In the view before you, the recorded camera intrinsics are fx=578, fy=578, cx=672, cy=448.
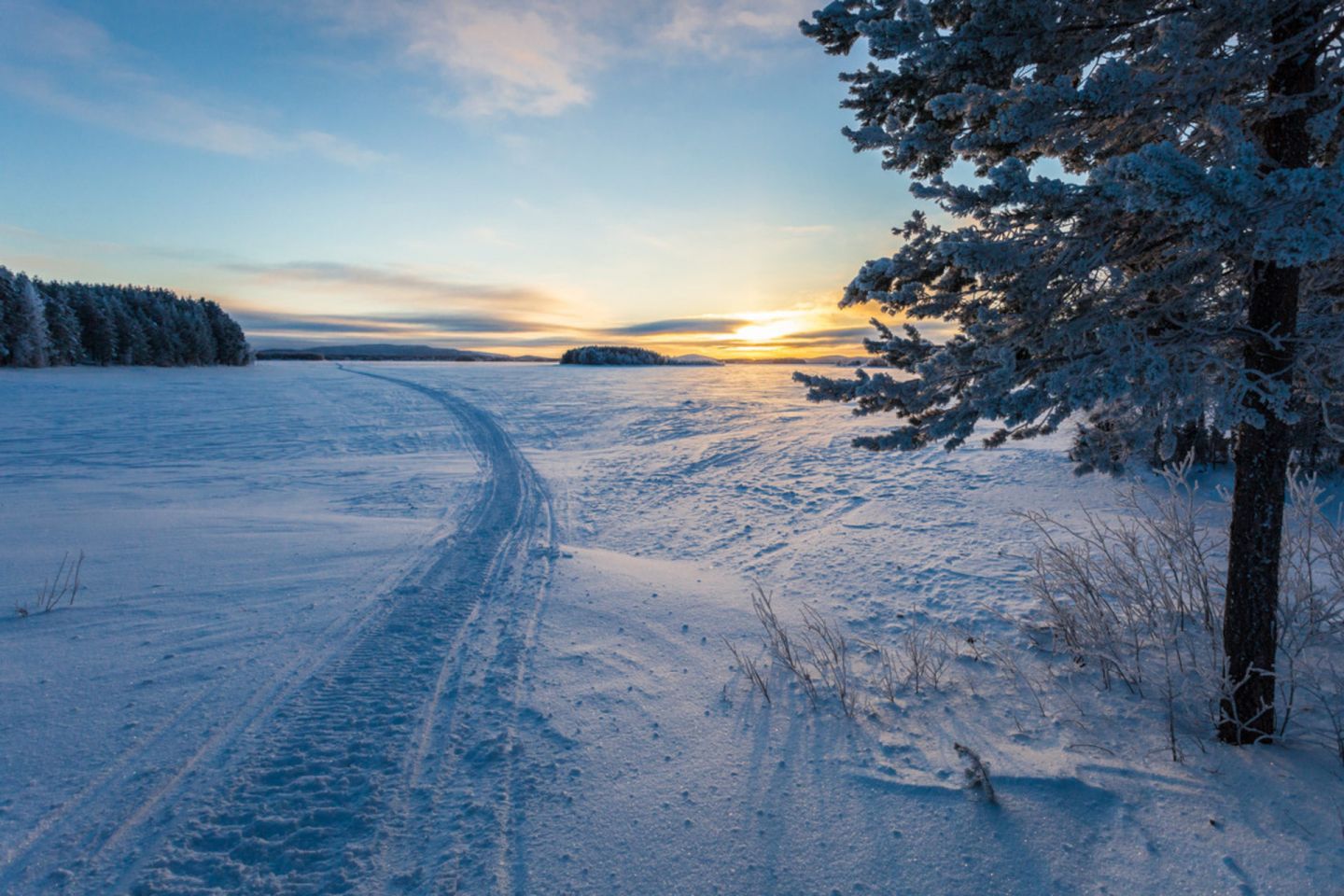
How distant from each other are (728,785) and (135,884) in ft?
9.27

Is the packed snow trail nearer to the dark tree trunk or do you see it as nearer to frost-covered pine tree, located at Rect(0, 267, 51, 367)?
the dark tree trunk

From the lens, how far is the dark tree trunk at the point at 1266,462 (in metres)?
2.94

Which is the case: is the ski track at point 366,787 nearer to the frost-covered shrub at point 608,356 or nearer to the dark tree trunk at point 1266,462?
the dark tree trunk at point 1266,462

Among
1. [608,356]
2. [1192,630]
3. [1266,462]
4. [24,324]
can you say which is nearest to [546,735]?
[1266,462]

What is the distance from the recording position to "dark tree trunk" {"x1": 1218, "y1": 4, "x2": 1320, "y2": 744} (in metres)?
2.94

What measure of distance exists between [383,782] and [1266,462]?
17.2 feet

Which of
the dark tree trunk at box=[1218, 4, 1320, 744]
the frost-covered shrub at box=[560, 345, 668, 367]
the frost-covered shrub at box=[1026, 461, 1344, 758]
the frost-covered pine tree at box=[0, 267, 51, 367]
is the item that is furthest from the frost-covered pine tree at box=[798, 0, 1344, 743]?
the frost-covered shrub at box=[560, 345, 668, 367]

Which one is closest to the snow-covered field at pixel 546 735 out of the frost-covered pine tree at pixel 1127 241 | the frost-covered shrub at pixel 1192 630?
the frost-covered shrub at pixel 1192 630

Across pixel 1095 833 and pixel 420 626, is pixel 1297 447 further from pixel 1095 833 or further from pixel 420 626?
pixel 420 626

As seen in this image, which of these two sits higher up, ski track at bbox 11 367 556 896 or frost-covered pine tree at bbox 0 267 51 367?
frost-covered pine tree at bbox 0 267 51 367

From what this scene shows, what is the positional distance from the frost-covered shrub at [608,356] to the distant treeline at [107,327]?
4072cm

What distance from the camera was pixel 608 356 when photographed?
85.4 metres

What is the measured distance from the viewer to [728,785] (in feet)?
11.1

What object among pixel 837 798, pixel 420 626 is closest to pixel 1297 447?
pixel 837 798
